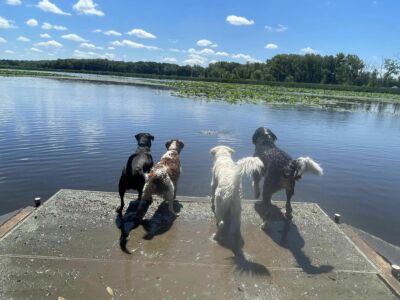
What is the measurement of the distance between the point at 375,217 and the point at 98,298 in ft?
27.7

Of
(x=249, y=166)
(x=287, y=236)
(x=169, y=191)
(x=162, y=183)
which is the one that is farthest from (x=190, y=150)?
(x=287, y=236)

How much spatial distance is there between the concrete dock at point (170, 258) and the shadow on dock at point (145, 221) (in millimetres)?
20

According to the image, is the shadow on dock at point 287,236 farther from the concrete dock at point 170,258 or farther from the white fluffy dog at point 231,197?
the white fluffy dog at point 231,197

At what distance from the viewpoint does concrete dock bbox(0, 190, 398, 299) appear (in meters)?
5.09

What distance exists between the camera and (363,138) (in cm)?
2175

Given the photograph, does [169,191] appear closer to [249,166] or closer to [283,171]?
[249,166]

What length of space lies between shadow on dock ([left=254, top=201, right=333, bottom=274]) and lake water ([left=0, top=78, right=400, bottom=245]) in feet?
9.24

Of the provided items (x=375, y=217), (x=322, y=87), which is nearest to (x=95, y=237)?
(x=375, y=217)

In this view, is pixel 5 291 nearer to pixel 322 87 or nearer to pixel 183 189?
pixel 183 189

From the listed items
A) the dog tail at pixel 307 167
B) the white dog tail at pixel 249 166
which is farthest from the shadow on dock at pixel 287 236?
the white dog tail at pixel 249 166

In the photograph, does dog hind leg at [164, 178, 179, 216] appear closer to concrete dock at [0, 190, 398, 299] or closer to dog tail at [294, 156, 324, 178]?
concrete dock at [0, 190, 398, 299]

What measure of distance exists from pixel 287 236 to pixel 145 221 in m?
2.93

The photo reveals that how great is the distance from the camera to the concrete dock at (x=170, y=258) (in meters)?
5.09

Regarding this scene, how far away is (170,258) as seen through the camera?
5.94m
